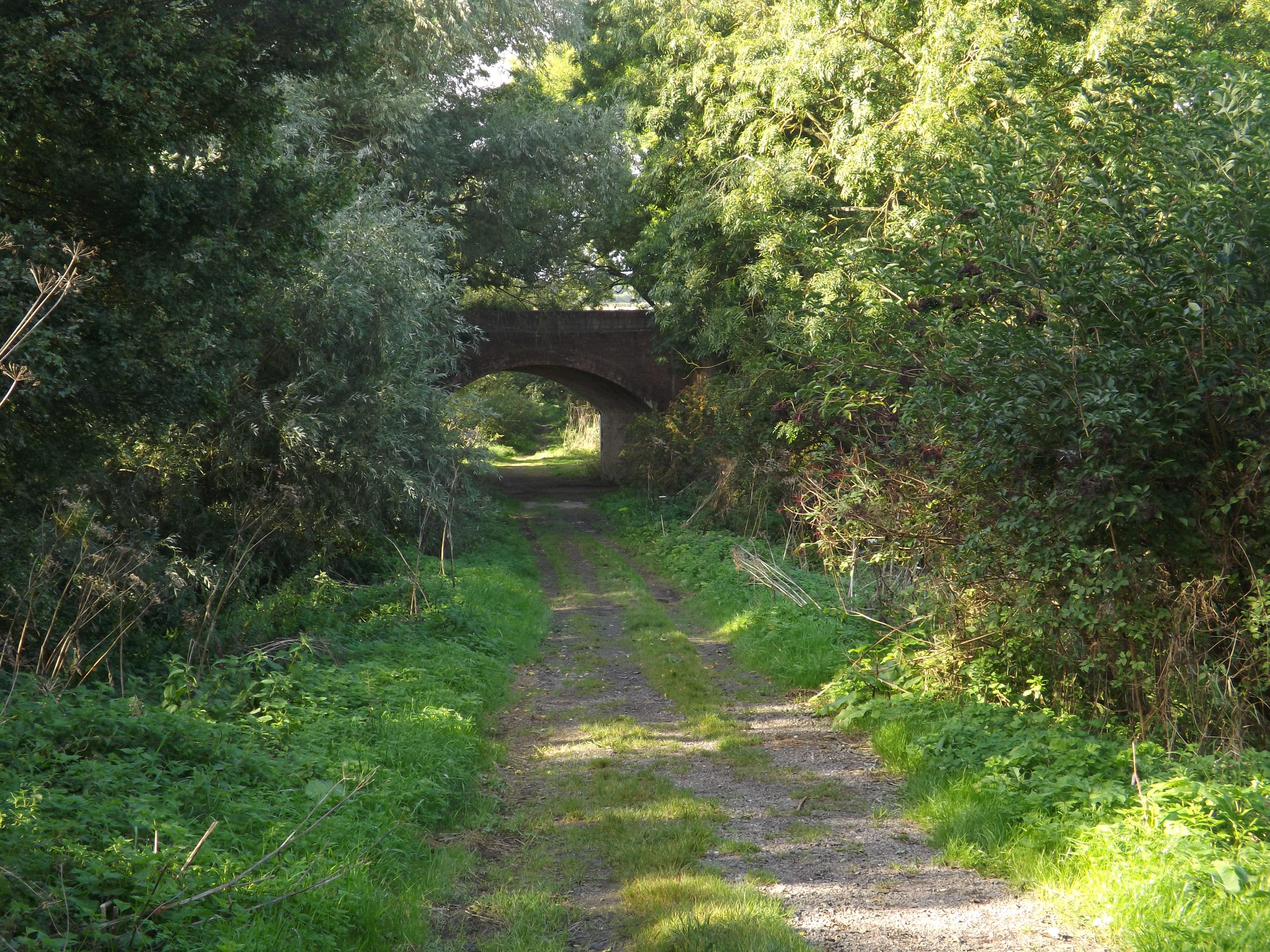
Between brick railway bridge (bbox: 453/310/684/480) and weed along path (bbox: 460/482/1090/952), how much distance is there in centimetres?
1560

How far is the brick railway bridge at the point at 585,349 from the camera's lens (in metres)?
23.4

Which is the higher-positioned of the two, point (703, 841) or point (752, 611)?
point (752, 611)

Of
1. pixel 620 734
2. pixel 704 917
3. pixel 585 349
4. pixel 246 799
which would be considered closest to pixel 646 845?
pixel 704 917

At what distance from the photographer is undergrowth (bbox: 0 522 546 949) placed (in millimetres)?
3314

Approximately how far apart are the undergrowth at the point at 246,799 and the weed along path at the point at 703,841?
1.18 feet

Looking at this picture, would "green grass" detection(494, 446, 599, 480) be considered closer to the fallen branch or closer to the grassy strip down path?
the fallen branch

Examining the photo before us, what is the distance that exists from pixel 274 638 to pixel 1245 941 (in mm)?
7417

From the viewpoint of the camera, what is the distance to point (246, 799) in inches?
179

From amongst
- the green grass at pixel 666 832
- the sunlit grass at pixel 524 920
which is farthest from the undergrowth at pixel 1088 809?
the sunlit grass at pixel 524 920

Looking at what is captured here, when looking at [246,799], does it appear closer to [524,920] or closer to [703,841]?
[524,920]

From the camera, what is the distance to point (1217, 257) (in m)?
5.16

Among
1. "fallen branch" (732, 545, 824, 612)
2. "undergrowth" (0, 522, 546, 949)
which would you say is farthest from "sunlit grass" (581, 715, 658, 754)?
"fallen branch" (732, 545, 824, 612)

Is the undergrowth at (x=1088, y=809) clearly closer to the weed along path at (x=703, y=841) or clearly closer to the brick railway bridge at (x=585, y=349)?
the weed along path at (x=703, y=841)

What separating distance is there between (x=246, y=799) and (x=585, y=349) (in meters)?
20.0
